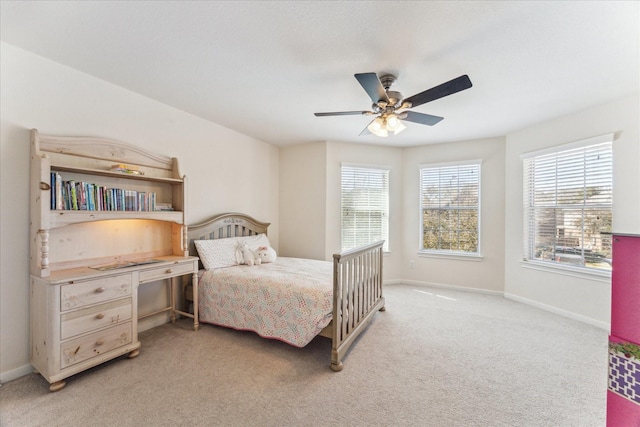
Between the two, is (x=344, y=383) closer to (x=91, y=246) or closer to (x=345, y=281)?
(x=345, y=281)

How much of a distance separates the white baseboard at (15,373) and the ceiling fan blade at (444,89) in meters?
3.75

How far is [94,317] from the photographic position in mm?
2186

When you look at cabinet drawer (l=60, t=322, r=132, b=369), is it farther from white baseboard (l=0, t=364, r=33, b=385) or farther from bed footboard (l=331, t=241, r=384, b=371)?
bed footboard (l=331, t=241, r=384, b=371)

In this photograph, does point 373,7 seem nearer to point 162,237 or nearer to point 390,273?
point 162,237

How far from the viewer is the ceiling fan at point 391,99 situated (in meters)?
1.99

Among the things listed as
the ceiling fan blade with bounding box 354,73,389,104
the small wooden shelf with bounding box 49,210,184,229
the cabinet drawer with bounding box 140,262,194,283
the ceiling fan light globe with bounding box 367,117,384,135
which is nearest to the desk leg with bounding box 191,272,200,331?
the cabinet drawer with bounding box 140,262,194,283

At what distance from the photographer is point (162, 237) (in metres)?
3.17

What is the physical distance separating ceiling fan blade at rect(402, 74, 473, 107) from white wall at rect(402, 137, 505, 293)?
287 cm

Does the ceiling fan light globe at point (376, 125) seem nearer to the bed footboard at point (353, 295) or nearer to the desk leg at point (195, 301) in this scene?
the bed footboard at point (353, 295)

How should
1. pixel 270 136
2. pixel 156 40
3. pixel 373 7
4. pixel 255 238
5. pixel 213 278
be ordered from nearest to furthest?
pixel 373 7, pixel 156 40, pixel 213 278, pixel 255 238, pixel 270 136

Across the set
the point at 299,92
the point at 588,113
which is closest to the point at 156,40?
the point at 299,92

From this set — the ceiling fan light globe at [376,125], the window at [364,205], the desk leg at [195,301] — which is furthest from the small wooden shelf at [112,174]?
the window at [364,205]

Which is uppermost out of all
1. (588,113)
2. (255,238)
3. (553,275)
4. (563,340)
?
(588,113)

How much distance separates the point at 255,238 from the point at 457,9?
11.2 feet
